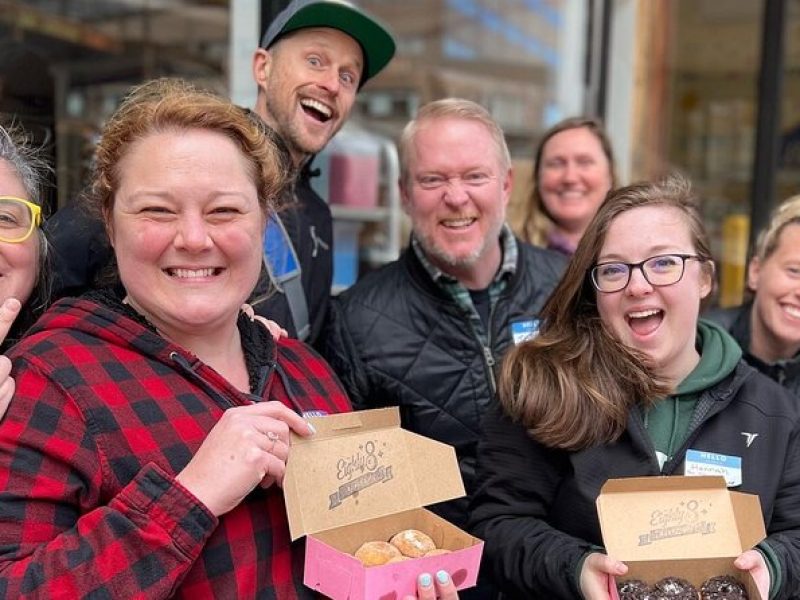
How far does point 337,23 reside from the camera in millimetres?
2576

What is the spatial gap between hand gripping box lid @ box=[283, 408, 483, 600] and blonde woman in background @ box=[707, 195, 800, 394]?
54.7 inches

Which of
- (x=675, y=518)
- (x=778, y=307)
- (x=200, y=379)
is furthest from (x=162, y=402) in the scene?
(x=778, y=307)

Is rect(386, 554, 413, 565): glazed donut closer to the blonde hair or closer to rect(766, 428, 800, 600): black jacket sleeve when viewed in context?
rect(766, 428, 800, 600): black jacket sleeve

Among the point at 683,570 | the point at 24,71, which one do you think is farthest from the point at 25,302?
the point at 24,71

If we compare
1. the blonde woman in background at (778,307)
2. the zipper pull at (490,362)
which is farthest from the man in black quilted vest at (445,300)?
the blonde woman in background at (778,307)

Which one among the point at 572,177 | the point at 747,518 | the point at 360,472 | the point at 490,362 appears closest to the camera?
the point at 360,472

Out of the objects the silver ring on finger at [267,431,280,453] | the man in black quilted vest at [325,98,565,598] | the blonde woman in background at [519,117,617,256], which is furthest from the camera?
the blonde woman in background at [519,117,617,256]

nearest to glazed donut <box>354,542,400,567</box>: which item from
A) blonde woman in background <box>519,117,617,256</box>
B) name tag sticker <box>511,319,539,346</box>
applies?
name tag sticker <box>511,319,539,346</box>

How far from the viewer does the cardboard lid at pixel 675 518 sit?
1.67 m

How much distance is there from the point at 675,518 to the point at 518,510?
0.38 meters

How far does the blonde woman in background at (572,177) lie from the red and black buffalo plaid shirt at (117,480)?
7.29 ft

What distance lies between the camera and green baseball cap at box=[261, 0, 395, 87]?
252 centimetres

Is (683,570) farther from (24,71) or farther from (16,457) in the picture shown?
(24,71)

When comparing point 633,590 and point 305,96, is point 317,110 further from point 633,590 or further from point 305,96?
point 633,590
